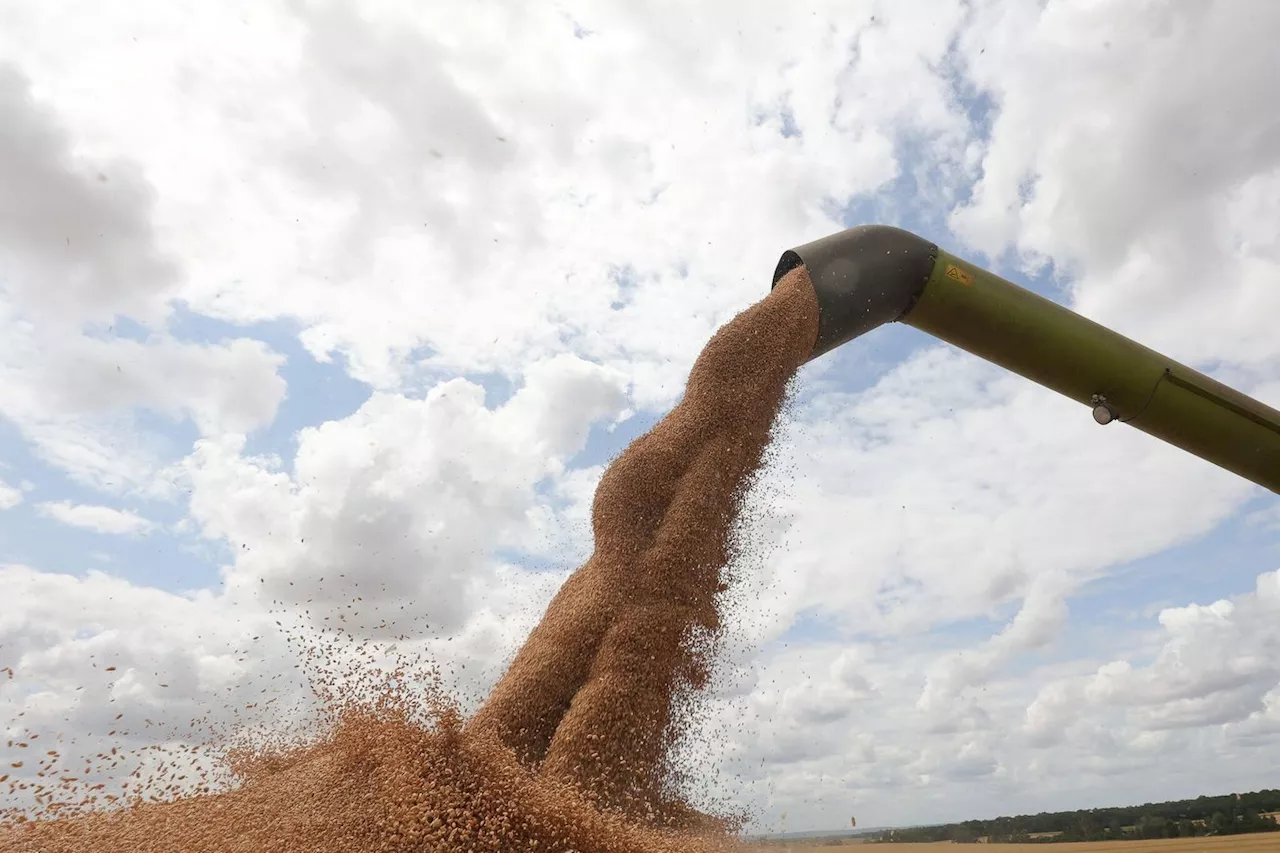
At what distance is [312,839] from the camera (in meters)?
4.36

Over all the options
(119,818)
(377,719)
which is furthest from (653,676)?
(119,818)

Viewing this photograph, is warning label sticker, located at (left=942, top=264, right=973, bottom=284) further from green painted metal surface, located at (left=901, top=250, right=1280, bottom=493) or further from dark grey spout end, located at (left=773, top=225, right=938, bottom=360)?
dark grey spout end, located at (left=773, top=225, right=938, bottom=360)

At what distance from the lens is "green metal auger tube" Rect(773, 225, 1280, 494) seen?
22.9 feet

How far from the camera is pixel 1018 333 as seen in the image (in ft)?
23.6

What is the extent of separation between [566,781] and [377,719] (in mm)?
1376

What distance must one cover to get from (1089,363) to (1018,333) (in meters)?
0.70

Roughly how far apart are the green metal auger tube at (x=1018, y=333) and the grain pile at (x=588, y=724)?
41cm

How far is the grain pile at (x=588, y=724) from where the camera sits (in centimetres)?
438

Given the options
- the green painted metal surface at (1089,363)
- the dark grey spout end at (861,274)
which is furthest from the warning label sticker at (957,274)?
the dark grey spout end at (861,274)

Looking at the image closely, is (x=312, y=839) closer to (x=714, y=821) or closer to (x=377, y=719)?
Result: (x=377, y=719)

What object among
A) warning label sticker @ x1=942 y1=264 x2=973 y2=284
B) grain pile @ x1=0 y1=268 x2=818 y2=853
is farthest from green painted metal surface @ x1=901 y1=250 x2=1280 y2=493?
grain pile @ x1=0 y1=268 x2=818 y2=853

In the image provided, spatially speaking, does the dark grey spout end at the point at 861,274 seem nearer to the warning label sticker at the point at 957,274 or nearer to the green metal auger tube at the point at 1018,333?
the green metal auger tube at the point at 1018,333

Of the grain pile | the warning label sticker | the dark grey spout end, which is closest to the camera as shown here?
the grain pile

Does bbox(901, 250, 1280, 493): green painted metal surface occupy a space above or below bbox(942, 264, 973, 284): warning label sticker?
below
